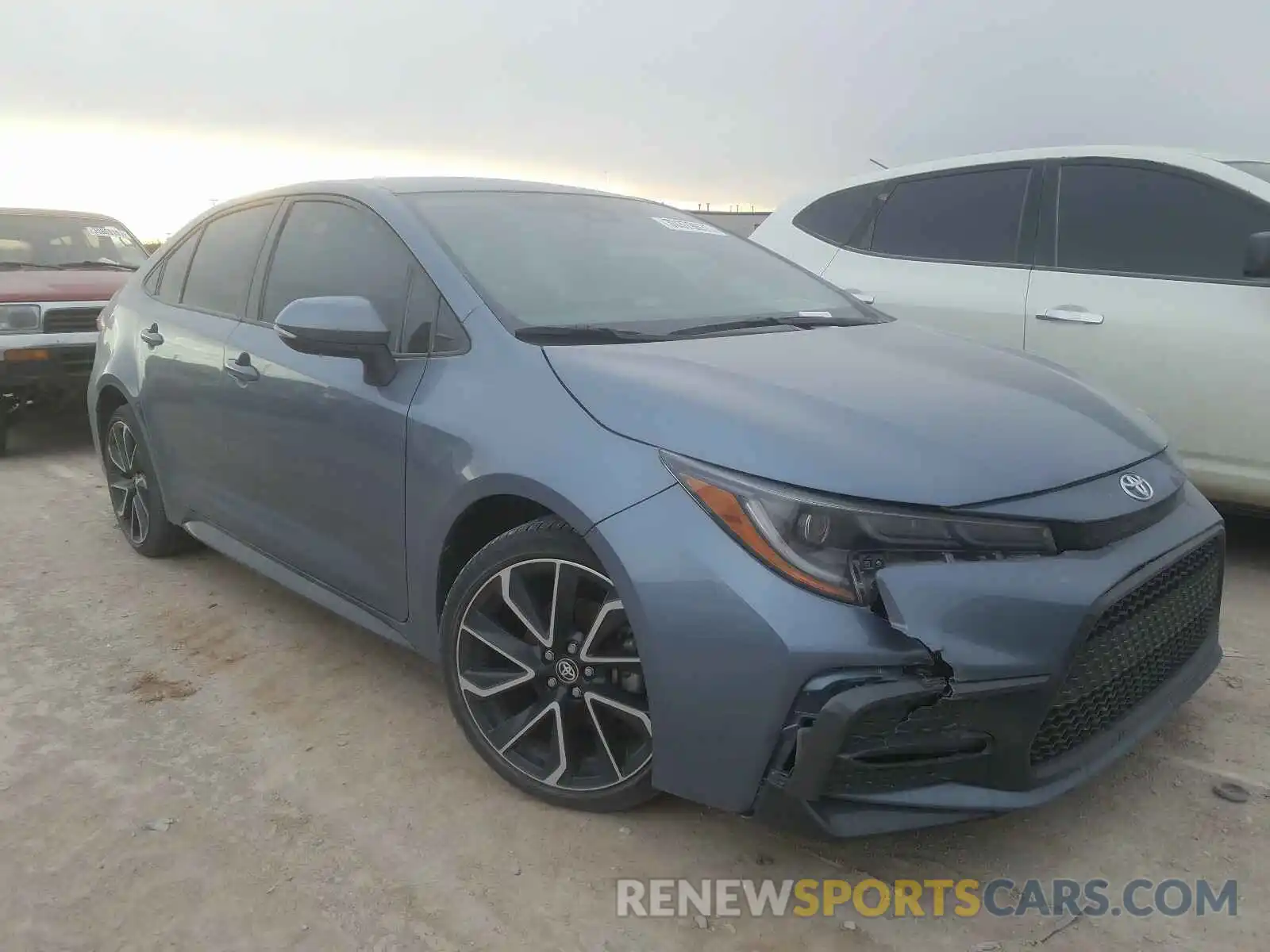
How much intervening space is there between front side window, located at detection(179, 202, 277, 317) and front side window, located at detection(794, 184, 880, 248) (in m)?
2.87

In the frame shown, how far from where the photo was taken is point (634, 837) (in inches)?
94.6

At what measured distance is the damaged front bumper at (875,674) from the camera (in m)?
1.92

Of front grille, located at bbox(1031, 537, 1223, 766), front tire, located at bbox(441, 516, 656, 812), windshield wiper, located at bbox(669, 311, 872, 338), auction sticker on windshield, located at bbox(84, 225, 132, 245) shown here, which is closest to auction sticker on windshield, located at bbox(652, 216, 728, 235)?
windshield wiper, located at bbox(669, 311, 872, 338)

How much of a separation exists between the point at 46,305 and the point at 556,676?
6.02m

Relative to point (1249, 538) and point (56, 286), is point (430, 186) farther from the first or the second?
point (56, 286)

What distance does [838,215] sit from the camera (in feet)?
17.7

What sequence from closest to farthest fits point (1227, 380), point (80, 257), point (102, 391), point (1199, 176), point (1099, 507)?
point (1099, 507) < point (1227, 380) < point (1199, 176) < point (102, 391) < point (80, 257)

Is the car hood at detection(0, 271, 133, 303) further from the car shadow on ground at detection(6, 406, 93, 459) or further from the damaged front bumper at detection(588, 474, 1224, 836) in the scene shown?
the damaged front bumper at detection(588, 474, 1224, 836)

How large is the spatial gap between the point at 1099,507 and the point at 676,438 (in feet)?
2.90

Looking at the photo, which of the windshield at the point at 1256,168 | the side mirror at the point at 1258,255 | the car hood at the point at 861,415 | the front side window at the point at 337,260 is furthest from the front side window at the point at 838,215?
the front side window at the point at 337,260

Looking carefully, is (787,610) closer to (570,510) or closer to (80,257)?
(570,510)

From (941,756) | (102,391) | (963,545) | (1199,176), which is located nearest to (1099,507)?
(963,545)

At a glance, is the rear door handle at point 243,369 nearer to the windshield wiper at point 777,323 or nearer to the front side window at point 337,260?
the front side window at point 337,260

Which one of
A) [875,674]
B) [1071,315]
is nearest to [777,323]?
[875,674]
